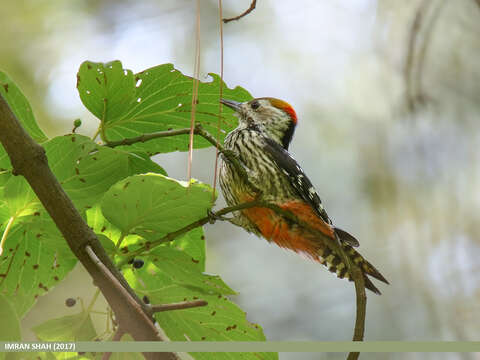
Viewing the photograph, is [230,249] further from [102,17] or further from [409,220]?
[409,220]

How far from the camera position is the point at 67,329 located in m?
1.05

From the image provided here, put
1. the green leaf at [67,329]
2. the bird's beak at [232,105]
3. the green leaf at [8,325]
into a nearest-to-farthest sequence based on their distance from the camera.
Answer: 1. the green leaf at [8,325]
2. the green leaf at [67,329]
3. the bird's beak at [232,105]

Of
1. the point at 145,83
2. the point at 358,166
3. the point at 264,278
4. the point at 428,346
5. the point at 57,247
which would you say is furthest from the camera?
the point at 264,278

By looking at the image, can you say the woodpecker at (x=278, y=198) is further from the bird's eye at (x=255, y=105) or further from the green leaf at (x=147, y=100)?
the green leaf at (x=147, y=100)

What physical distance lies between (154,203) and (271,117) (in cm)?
154

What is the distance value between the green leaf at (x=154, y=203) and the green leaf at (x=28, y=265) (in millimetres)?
144

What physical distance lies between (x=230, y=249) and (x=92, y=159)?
367cm

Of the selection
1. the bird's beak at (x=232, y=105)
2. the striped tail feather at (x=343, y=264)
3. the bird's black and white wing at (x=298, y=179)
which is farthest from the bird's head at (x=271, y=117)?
the striped tail feather at (x=343, y=264)

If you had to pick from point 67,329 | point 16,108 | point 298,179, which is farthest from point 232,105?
point 67,329

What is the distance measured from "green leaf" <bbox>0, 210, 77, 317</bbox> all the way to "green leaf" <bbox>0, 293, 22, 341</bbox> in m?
0.16

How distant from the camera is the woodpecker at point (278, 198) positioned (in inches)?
64.5

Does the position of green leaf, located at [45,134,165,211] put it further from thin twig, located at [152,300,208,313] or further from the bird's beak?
the bird's beak

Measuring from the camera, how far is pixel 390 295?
3.69 metres

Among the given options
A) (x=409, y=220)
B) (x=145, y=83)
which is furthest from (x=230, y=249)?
(x=145, y=83)
